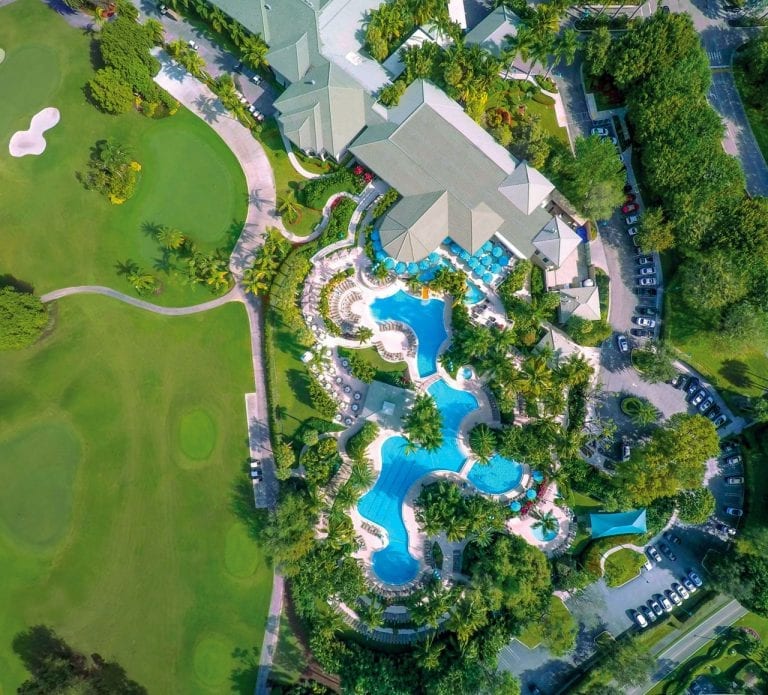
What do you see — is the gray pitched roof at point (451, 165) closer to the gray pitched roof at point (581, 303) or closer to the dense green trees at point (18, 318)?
the gray pitched roof at point (581, 303)

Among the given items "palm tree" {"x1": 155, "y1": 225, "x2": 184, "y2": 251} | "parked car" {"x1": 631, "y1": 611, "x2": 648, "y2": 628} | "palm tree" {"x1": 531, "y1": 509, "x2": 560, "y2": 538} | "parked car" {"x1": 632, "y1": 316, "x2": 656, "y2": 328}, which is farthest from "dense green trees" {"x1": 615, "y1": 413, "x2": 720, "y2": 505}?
"palm tree" {"x1": 155, "y1": 225, "x2": 184, "y2": 251}

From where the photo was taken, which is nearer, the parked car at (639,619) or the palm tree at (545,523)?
the palm tree at (545,523)

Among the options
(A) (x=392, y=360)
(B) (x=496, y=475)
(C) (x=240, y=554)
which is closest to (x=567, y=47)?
(A) (x=392, y=360)

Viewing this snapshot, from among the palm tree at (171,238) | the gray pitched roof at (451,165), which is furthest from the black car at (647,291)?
the palm tree at (171,238)

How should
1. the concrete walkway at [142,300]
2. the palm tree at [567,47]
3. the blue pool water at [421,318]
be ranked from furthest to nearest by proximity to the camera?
the concrete walkway at [142,300], the blue pool water at [421,318], the palm tree at [567,47]

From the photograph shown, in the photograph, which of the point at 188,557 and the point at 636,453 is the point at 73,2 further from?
the point at 636,453

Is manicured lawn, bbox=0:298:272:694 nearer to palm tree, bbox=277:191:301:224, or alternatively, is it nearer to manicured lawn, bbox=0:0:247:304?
manicured lawn, bbox=0:0:247:304

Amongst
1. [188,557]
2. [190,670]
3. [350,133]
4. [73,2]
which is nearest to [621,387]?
[350,133]
